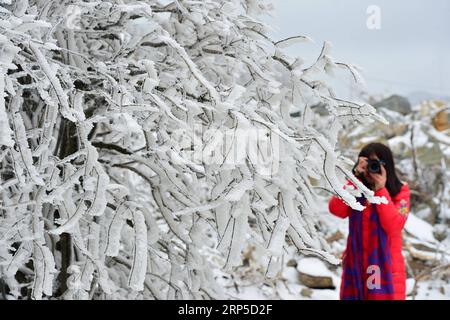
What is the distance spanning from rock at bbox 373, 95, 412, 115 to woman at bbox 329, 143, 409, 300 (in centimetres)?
884

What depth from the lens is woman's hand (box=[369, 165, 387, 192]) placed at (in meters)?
2.94

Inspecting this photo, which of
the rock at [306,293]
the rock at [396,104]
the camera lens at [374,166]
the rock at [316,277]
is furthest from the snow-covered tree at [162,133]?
the rock at [396,104]

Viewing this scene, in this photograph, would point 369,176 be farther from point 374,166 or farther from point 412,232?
point 412,232

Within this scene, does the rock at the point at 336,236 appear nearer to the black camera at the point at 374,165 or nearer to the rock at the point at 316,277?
the rock at the point at 316,277

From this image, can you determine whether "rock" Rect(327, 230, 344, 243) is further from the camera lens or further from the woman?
the camera lens

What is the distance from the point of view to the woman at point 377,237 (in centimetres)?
287

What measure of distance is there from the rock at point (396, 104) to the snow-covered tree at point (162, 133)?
9728 mm

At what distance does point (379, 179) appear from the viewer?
2.94 m

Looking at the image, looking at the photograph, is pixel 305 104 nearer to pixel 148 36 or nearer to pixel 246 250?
pixel 148 36

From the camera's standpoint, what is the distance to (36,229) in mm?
1834

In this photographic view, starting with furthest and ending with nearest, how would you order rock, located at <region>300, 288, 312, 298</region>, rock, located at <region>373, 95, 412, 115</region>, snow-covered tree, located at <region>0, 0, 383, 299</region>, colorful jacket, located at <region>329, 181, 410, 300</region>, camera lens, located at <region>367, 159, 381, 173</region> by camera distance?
rock, located at <region>373, 95, 412, 115</region>
rock, located at <region>300, 288, 312, 298</region>
camera lens, located at <region>367, 159, 381, 173</region>
colorful jacket, located at <region>329, 181, 410, 300</region>
snow-covered tree, located at <region>0, 0, 383, 299</region>

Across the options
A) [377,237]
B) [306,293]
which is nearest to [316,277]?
[306,293]

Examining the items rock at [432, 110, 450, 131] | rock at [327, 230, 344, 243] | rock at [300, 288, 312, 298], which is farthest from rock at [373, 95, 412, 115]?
rock at [300, 288, 312, 298]

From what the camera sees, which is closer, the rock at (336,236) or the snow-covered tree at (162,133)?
the snow-covered tree at (162,133)
